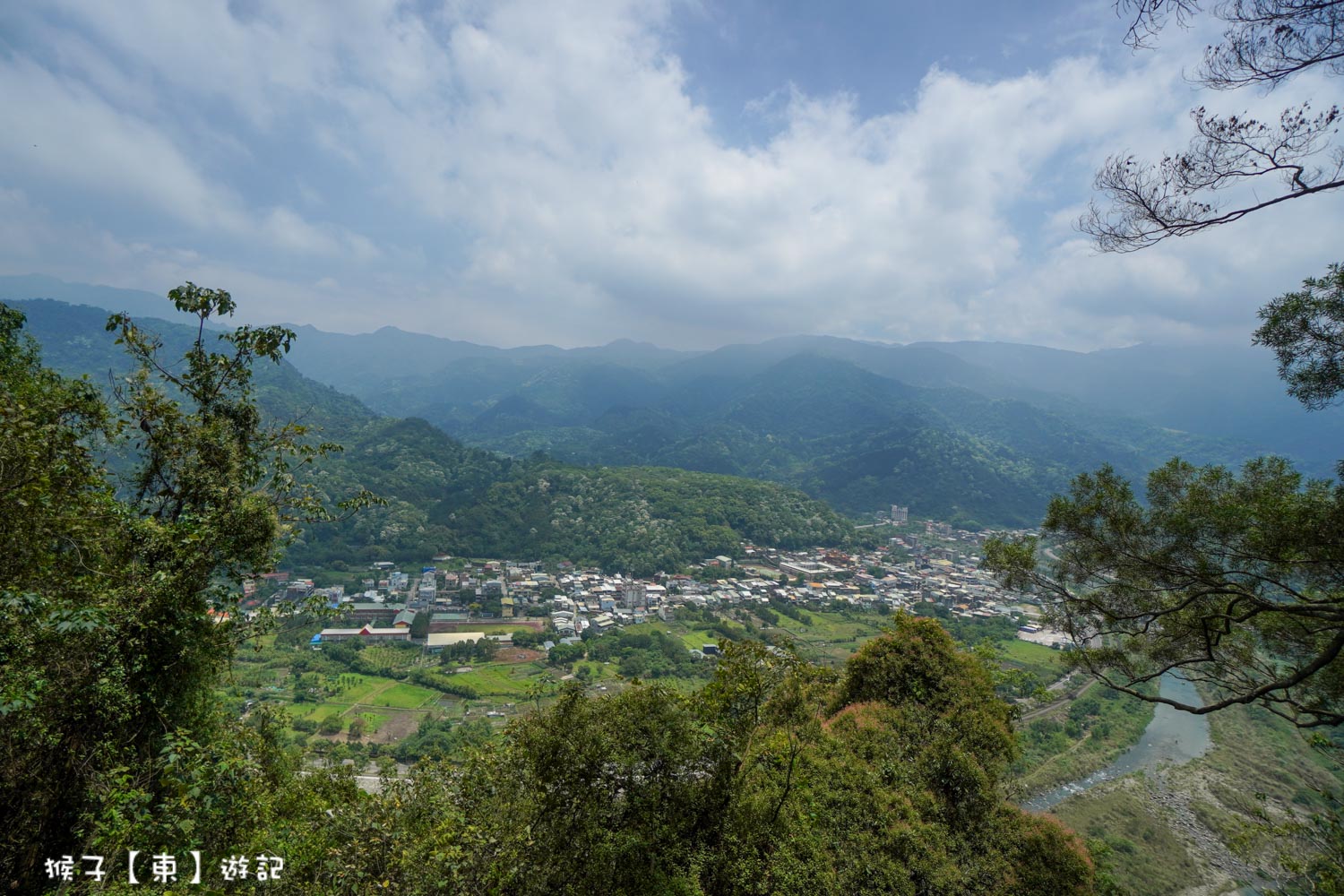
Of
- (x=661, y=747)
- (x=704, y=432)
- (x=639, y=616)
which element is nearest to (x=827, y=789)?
(x=661, y=747)

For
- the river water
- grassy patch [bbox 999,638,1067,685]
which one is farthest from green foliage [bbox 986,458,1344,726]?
grassy patch [bbox 999,638,1067,685]

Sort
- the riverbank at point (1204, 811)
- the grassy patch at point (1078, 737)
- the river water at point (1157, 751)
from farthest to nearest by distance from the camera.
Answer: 1. the grassy patch at point (1078, 737)
2. the river water at point (1157, 751)
3. the riverbank at point (1204, 811)

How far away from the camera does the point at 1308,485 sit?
486cm

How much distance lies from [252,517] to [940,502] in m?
72.2

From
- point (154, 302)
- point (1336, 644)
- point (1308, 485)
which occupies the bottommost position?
point (1336, 644)

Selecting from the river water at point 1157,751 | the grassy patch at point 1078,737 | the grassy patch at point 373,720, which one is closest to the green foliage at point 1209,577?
the river water at point 1157,751

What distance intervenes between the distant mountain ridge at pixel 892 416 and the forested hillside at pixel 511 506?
25449mm

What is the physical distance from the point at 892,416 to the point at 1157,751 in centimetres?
9332

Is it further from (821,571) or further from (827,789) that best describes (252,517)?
(821,571)

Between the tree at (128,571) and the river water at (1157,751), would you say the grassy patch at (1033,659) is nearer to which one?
the river water at (1157,751)

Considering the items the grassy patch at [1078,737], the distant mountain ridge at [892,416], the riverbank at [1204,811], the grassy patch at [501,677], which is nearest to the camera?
the riverbank at [1204,811]

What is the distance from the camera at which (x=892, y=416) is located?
105 m

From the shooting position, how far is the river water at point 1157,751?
47.6 feet

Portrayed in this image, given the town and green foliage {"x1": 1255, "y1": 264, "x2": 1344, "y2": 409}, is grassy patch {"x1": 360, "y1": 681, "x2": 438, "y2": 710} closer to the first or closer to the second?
the town
